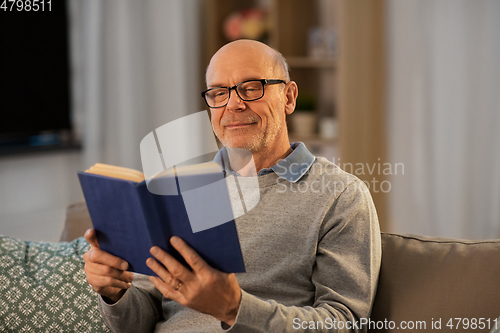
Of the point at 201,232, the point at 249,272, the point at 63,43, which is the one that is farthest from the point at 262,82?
the point at 63,43

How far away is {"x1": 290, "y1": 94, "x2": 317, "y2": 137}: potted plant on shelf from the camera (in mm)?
2898

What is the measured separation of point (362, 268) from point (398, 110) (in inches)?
74.2

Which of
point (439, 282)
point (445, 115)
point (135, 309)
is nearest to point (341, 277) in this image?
point (439, 282)

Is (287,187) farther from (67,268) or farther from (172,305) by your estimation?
(67,268)

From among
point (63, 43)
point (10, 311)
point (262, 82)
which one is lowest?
point (10, 311)

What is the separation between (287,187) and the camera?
1185 mm

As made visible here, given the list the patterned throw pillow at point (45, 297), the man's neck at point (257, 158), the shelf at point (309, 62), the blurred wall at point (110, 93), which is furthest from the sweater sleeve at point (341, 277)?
the blurred wall at point (110, 93)

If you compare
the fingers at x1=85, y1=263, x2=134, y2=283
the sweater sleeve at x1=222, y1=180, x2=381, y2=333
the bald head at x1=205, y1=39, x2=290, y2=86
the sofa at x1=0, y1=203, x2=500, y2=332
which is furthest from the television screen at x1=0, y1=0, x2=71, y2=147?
the sweater sleeve at x1=222, y1=180, x2=381, y2=333

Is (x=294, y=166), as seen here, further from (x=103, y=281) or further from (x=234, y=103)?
(x=103, y=281)

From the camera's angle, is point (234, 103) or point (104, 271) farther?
point (234, 103)

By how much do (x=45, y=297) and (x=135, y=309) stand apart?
264mm

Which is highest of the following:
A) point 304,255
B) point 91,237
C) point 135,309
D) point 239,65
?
point 239,65

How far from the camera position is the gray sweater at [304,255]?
1049 mm

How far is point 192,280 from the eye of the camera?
32.6 inches
